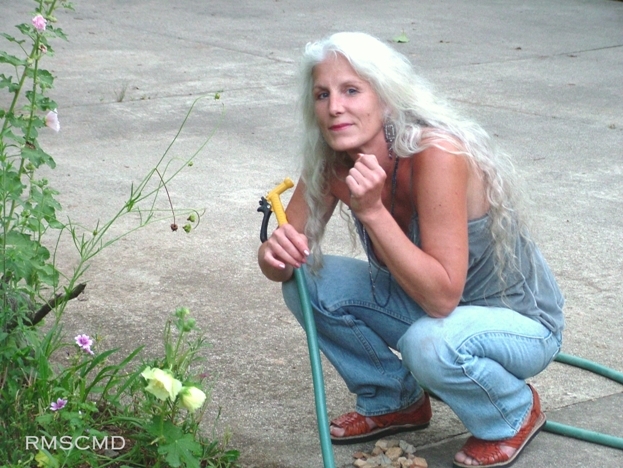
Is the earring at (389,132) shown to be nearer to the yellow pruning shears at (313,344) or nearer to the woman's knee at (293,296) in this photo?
the yellow pruning shears at (313,344)

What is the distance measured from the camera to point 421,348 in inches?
95.6

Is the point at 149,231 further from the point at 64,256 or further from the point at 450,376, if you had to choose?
the point at 450,376

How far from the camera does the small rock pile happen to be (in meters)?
2.59

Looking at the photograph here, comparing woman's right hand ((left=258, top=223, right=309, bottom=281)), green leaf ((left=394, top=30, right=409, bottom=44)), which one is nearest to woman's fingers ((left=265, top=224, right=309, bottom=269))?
woman's right hand ((left=258, top=223, right=309, bottom=281))

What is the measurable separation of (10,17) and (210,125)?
424 cm

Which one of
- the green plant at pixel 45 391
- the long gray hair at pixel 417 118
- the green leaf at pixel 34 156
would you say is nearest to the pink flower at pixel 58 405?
the green plant at pixel 45 391

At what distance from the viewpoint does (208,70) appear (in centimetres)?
738

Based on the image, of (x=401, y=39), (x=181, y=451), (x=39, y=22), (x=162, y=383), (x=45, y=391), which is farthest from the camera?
(x=401, y=39)

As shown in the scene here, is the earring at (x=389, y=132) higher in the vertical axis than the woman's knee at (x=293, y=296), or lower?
higher

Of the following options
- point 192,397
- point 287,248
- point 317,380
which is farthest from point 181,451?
point 287,248

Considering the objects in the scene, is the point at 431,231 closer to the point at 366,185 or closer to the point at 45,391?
the point at 366,185

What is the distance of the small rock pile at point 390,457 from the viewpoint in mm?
2594

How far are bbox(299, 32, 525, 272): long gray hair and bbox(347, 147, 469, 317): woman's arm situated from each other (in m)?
0.06

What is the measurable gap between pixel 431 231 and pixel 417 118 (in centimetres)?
32
